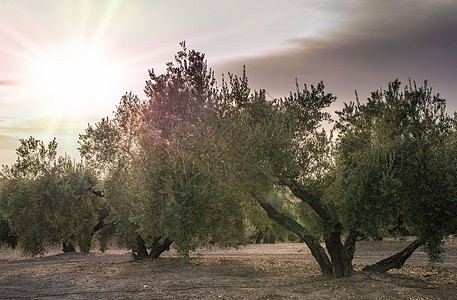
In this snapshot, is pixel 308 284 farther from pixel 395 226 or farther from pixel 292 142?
pixel 292 142

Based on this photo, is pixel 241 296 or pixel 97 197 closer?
pixel 241 296

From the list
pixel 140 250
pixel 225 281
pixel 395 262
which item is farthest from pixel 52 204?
pixel 395 262

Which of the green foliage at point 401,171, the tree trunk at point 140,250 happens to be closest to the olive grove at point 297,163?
the green foliage at point 401,171

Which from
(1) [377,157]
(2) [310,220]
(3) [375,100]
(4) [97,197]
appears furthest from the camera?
(4) [97,197]

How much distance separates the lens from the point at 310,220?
22719 mm

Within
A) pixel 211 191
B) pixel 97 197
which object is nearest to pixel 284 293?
pixel 211 191

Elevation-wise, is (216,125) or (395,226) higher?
(216,125)

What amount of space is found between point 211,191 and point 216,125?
2826mm

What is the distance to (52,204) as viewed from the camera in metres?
31.9

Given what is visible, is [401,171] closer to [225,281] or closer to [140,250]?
[225,281]

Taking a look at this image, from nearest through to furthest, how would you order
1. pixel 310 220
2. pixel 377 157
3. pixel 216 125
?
pixel 377 157 < pixel 216 125 < pixel 310 220

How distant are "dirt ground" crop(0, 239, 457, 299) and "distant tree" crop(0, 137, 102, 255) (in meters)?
3.41

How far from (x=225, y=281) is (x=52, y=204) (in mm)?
17245

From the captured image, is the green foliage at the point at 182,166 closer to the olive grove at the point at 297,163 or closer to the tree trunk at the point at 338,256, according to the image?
the olive grove at the point at 297,163
